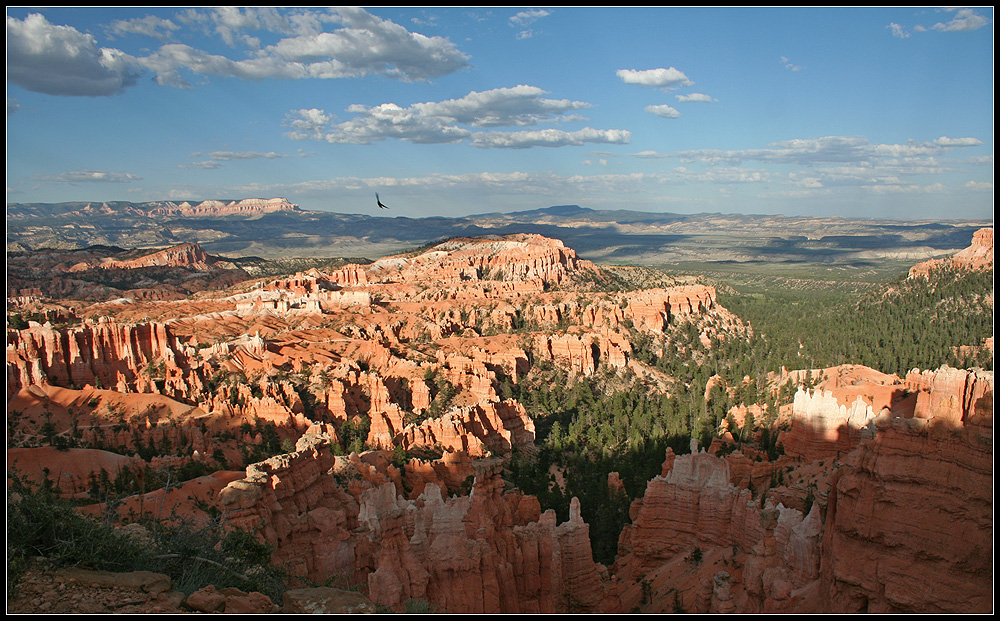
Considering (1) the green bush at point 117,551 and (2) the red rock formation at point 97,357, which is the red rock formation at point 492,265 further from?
(1) the green bush at point 117,551

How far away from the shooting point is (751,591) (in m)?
17.0

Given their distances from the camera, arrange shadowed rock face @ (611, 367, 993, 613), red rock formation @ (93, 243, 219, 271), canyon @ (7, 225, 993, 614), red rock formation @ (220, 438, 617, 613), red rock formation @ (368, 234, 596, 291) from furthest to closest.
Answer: red rock formation @ (93, 243, 219, 271) → red rock formation @ (368, 234, 596, 291) → red rock formation @ (220, 438, 617, 613) → canyon @ (7, 225, 993, 614) → shadowed rock face @ (611, 367, 993, 613)

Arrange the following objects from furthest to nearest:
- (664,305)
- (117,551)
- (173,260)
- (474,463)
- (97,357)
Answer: (173,260)
(664,305)
(97,357)
(474,463)
(117,551)

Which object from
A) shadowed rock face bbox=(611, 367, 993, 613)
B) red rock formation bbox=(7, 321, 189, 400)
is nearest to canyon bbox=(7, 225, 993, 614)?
shadowed rock face bbox=(611, 367, 993, 613)

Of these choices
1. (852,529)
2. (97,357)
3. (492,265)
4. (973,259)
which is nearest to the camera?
(852,529)

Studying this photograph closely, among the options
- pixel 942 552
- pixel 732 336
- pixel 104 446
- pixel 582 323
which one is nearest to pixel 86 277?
pixel 582 323

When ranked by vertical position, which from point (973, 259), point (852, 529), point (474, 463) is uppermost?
point (973, 259)

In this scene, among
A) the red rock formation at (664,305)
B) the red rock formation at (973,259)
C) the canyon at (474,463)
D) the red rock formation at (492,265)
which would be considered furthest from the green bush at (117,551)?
the red rock formation at (492,265)

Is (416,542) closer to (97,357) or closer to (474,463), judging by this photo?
(474,463)

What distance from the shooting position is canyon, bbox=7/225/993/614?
15.0 metres

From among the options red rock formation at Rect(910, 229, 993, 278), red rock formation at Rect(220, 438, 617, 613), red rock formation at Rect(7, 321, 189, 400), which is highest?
red rock formation at Rect(910, 229, 993, 278)

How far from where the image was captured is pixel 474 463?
25.2 metres

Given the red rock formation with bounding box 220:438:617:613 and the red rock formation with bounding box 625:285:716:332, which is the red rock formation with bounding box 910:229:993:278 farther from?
the red rock formation with bounding box 220:438:617:613

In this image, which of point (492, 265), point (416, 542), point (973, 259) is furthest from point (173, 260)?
point (416, 542)
